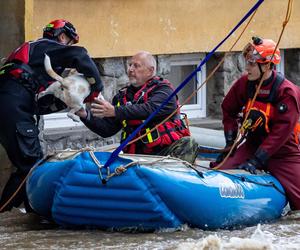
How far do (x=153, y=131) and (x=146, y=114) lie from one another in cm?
18

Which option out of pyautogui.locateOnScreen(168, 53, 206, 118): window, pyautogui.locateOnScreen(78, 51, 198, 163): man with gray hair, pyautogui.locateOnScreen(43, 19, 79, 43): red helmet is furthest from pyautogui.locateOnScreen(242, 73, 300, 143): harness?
pyautogui.locateOnScreen(168, 53, 206, 118): window

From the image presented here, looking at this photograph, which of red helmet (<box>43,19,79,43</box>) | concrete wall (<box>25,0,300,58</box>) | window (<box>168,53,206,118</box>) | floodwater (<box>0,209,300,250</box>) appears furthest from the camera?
window (<box>168,53,206,118</box>)

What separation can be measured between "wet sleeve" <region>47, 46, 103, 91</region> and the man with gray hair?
0.74ft

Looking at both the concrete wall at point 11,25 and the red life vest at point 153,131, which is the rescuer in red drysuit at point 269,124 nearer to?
the red life vest at point 153,131

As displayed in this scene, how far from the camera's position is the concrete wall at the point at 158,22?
11195 millimetres

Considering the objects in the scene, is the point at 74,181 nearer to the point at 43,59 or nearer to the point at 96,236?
the point at 96,236

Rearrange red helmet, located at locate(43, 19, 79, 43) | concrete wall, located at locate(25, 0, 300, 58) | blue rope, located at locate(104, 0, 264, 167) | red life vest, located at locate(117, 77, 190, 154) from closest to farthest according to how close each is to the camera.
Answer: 1. blue rope, located at locate(104, 0, 264, 167)
2. red life vest, located at locate(117, 77, 190, 154)
3. red helmet, located at locate(43, 19, 79, 43)
4. concrete wall, located at locate(25, 0, 300, 58)

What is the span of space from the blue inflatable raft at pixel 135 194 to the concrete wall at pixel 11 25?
6.39 ft

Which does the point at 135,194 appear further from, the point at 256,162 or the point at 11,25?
the point at 11,25

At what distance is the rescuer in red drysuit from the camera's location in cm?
878

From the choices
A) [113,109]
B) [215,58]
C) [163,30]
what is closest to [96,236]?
[113,109]

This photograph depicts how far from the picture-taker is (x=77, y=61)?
29.0ft

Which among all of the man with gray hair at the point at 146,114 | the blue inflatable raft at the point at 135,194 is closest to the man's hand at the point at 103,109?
the man with gray hair at the point at 146,114

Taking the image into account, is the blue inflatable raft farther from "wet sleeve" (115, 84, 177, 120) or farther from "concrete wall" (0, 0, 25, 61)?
"concrete wall" (0, 0, 25, 61)
